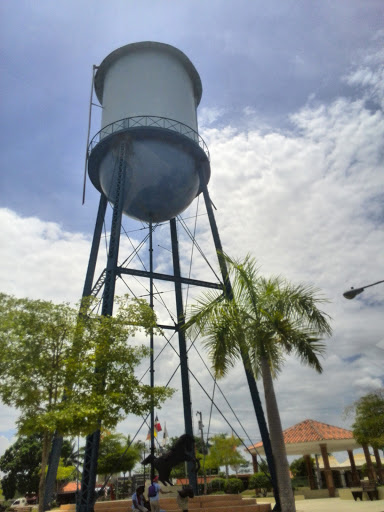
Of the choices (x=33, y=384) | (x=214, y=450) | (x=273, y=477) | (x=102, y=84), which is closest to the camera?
(x=33, y=384)

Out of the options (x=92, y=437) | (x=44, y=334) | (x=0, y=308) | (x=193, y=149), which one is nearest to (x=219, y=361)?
(x=92, y=437)

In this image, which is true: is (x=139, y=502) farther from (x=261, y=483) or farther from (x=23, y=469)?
(x=23, y=469)

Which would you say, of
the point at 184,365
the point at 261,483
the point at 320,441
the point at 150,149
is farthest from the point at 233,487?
the point at 150,149

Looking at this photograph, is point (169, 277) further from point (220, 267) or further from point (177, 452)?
point (177, 452)

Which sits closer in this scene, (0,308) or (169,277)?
(0,308)

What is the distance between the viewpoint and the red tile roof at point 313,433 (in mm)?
24422

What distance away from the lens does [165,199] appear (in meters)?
17.6

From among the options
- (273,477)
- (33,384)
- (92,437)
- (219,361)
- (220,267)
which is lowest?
(273,477)

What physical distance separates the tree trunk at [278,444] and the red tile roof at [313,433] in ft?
45.9

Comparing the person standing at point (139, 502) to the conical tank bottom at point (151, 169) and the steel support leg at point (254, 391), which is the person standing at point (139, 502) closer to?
the steel support leg at point (254, 391)

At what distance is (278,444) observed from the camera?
11547 mm

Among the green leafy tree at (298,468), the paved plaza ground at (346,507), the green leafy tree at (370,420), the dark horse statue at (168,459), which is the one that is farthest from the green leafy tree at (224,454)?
the dark horse statue at (168,459)

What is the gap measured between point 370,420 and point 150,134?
17.9 metres

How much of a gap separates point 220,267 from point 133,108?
728 cm
